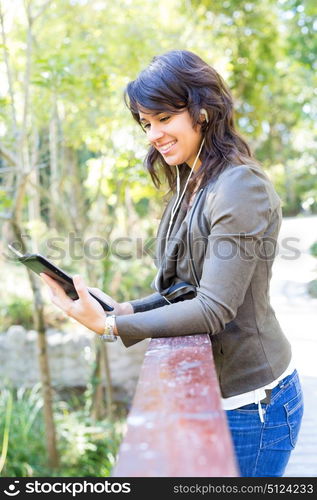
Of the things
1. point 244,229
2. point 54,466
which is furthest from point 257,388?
point 54,466

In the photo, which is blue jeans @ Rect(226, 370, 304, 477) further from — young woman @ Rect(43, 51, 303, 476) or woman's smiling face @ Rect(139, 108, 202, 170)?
woman's smiling face @ Rect(139, 108, 202, 170)

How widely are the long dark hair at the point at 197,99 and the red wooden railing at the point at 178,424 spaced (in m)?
0.50

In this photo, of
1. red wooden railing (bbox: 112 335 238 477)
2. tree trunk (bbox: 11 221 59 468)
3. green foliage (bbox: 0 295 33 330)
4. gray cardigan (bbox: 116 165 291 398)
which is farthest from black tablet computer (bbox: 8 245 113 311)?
green foliage (bbox: 0 295 33 330)

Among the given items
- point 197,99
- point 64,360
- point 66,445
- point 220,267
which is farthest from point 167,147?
point 64,360

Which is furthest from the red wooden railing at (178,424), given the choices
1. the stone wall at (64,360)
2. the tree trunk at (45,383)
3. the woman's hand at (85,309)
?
the stone wall at (64,360)

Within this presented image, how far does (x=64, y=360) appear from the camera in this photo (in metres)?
6.36

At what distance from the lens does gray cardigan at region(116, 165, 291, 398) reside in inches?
51.5

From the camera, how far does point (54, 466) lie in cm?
452

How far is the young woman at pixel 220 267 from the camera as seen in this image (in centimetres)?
132

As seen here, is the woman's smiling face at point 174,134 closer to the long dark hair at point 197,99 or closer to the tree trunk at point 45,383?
the long dark hair at point 197,99

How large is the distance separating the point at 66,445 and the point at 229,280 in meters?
3.99

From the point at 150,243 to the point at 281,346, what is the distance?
495 centimetres

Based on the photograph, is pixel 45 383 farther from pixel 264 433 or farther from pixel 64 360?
pixel 264 433
